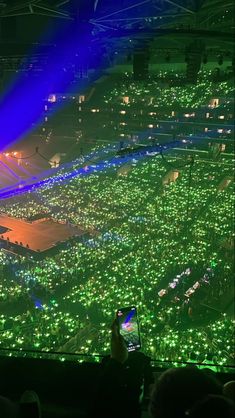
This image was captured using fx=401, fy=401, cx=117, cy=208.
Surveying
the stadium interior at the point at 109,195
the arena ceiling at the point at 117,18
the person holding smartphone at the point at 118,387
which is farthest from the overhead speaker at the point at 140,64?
the person holding smartphone at the point at 118,387

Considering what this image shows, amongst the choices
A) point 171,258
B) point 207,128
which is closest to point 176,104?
point 207,128

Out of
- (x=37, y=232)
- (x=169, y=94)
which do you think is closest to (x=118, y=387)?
(x=37, y=232)

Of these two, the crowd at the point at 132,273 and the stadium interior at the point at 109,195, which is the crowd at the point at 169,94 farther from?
the crowd at the point at 132,273

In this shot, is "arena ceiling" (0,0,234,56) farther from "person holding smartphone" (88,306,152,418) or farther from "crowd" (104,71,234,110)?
"crowd" (104,71,234,110)

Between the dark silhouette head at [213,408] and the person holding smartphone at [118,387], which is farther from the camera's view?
the person holding smartphone at [118,387]

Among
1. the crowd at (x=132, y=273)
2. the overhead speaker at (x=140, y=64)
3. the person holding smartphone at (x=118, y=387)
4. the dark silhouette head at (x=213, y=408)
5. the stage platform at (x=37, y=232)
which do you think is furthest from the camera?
the stage platform at (x=37, y=232)

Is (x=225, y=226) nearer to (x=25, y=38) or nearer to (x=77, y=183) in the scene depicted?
(x=77, y=183)
